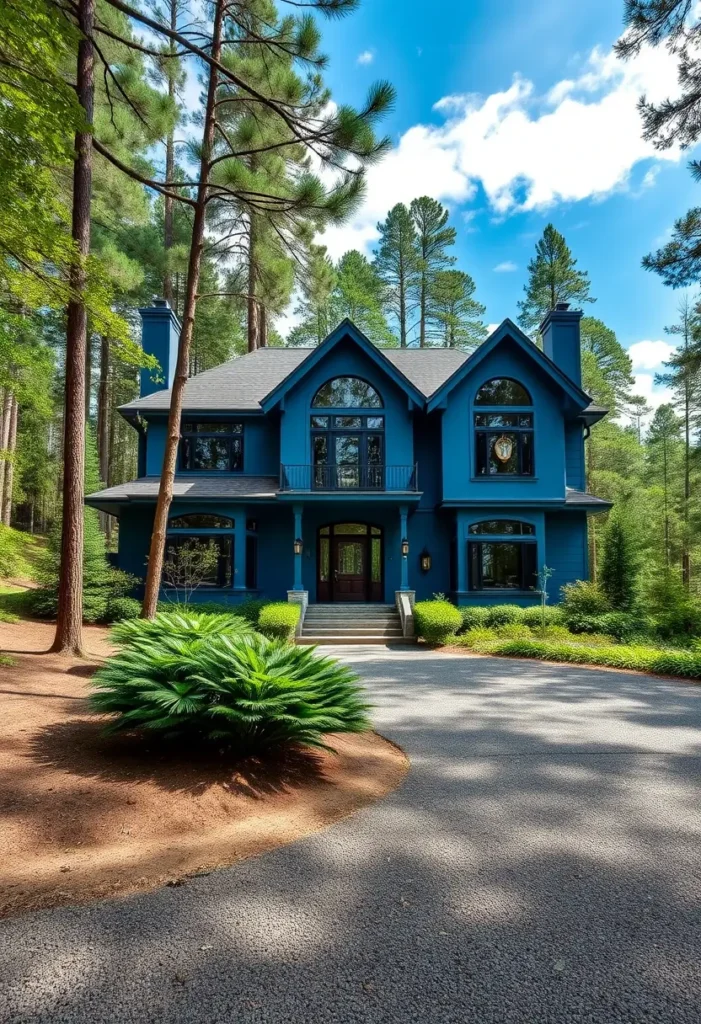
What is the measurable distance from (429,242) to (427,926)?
112 feet

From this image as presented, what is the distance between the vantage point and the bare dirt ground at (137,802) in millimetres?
2604

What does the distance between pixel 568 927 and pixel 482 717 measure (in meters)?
3.50

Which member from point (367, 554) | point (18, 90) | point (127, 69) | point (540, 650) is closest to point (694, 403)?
point (367, 554)

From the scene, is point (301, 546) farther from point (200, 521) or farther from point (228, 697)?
point (228, 697)

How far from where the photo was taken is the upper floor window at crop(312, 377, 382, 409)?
15.5 metres

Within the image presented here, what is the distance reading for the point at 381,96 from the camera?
315 inches

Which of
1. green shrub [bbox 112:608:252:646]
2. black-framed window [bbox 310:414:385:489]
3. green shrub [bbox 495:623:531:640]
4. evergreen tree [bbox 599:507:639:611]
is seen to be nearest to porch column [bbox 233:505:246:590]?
black-framed window [bbox 310:414:385:489]

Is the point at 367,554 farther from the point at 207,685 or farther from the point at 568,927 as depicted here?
the point at 568,927

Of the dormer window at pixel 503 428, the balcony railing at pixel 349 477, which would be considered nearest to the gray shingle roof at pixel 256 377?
the dormer window at pixel 503 428

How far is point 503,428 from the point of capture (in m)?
15.2

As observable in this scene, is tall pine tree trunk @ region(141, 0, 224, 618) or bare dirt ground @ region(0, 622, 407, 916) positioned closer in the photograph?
bare dirt ground @ region(0, 622, 407, 916)

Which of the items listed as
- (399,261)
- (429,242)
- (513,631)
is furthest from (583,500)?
(429,242)

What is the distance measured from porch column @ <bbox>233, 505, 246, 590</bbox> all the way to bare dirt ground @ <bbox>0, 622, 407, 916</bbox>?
31.4 ft

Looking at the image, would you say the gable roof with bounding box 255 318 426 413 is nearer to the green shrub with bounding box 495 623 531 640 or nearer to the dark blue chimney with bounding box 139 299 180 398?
the dark blue chimney with bounding box 139 299 180 398
